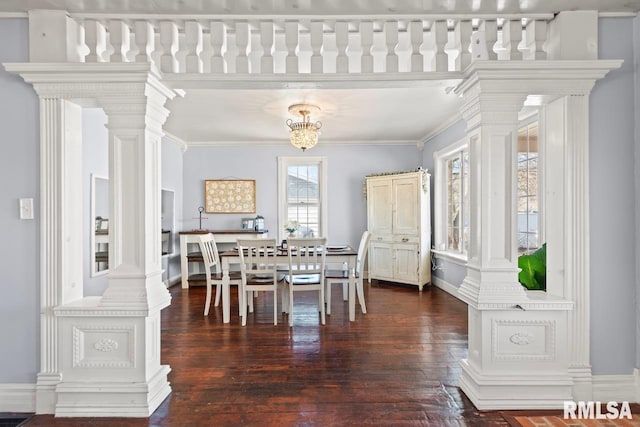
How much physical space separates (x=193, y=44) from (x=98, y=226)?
2501mm

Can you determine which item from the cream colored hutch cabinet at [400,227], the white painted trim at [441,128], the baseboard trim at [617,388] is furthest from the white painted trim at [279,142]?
the baseboard trim at [617,388]

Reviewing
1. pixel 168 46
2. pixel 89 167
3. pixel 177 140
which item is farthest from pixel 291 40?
pixel 177 140

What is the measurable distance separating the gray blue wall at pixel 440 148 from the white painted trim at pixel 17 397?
4.62 meters

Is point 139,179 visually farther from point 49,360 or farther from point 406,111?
point 406,111

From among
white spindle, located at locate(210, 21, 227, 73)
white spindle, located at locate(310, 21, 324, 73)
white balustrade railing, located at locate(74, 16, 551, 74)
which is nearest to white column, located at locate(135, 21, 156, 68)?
white balustrade railing, located at locate(74, 16, 551, 74)

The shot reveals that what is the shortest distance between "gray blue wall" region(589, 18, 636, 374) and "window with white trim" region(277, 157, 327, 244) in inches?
189

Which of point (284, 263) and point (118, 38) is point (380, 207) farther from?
point (118, 38)

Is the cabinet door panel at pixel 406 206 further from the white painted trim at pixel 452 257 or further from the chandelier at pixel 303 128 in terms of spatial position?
the chandelier at pixel 303 128

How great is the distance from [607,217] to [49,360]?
3599mm

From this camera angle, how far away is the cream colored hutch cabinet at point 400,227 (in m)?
→ 5.60

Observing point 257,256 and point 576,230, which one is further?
point 257,256

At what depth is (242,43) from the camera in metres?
2.23

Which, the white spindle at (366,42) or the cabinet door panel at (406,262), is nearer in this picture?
the white spindle at (366,42)

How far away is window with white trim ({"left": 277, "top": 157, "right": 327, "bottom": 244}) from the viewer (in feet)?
22.0
